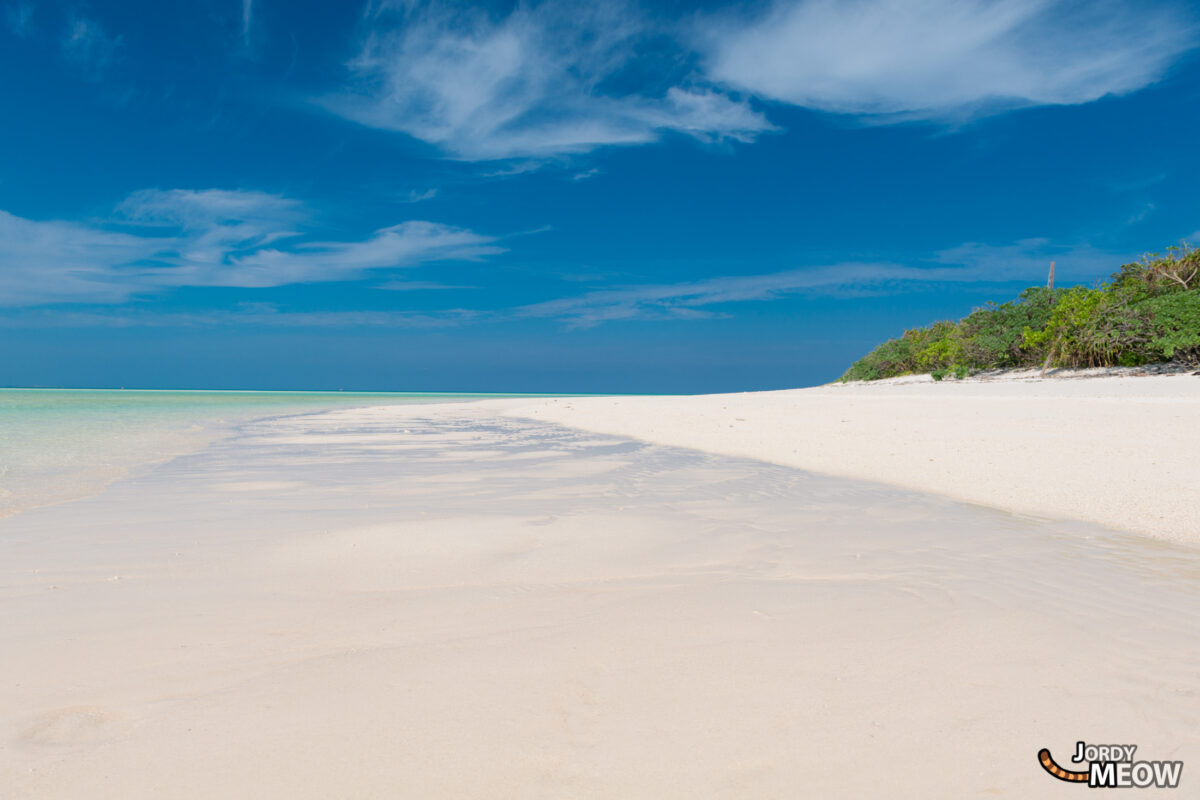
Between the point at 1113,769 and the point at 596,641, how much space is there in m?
1.73

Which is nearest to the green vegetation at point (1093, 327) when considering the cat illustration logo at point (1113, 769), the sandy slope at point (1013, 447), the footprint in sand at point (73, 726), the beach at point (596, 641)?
the sandy slope at point (1013, 447)

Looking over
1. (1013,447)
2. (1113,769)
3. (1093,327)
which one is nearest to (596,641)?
(1113,769)

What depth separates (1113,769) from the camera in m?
1.83

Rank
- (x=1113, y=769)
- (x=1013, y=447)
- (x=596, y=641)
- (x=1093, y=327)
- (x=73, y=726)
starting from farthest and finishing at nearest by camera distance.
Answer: (x=1093, y=327) < (x=1013, y=447) < (x=596, y=641) < (x=73, y=726) < (x=1113, y=769)

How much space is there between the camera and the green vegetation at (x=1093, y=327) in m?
24.0

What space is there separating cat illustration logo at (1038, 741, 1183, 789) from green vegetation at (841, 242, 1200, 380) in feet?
93.2

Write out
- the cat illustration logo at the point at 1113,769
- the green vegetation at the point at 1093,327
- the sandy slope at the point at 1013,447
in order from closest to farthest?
the cat illustration logo at the point at 1113,769 < the sandy slope at the point at 1013,447 < the green vegetation at the point at 1093,327

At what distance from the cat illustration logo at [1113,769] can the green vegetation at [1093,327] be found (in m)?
28.4

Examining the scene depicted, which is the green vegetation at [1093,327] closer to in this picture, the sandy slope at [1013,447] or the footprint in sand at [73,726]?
the sandy slope at [1013,447]

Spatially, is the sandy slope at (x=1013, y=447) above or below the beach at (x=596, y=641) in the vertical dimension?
above

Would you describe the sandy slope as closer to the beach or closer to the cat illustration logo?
the beach

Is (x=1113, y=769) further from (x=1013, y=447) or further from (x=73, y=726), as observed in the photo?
(x=1013, y=447)

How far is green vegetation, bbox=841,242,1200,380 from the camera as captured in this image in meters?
24.0

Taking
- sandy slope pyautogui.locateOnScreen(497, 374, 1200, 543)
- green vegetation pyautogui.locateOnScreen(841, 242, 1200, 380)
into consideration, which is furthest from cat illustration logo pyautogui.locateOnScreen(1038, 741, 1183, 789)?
green vegetation pyautogui.locateOnScreen(841, 242, 1200, 380)
